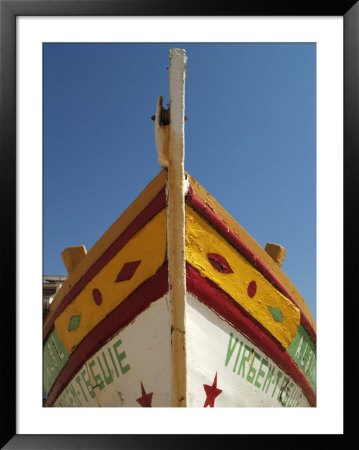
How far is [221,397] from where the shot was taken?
1.18 meters

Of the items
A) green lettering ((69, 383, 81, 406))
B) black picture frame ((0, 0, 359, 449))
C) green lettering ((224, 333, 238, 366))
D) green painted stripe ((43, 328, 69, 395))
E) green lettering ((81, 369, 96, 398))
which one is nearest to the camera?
black picture frame ((0, 0, 359, 449))

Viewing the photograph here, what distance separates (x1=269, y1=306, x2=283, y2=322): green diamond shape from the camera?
1493mm

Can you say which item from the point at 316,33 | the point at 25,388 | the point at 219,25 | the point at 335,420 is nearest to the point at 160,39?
the point at 219,25

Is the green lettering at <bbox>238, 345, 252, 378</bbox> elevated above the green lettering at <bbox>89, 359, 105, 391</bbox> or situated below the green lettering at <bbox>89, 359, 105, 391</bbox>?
above

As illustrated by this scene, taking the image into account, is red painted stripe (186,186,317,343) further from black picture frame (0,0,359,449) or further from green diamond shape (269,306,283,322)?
black picture frame (0,0,359,449)

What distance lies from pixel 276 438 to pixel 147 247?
65 cm

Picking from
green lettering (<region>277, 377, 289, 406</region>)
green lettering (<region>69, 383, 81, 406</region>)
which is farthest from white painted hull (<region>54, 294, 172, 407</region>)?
green lettering (<region>277, 377, 289, 406</region>)

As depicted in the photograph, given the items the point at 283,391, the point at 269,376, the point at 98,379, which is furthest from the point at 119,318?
the point at 283,391

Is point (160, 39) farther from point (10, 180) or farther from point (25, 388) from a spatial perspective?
point (25, 388)

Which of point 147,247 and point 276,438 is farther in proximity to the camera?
point 147,247

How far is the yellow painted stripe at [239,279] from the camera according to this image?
4.16ft

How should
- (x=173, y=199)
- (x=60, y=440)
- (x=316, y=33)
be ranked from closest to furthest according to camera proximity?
(x=60, y=440)
(x=316, y=33)
(x=173, y=199)

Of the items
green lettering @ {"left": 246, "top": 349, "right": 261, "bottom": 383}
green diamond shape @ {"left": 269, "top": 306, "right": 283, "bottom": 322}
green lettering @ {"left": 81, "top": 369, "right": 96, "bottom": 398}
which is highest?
green diamond shape @ {"left": 269, "top": 306, "right": 283, "bottom": 322}

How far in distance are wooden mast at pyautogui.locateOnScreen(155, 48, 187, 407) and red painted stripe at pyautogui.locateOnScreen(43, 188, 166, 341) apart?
0.06 metres
